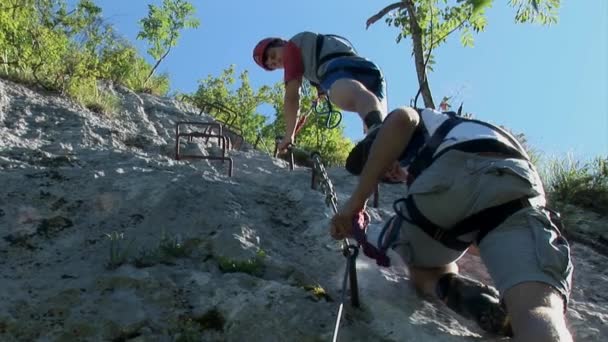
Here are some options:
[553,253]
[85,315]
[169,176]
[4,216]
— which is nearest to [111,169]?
[169,176]

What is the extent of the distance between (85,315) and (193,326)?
17.3 inches

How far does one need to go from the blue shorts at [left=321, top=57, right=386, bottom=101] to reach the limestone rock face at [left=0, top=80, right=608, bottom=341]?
807mm

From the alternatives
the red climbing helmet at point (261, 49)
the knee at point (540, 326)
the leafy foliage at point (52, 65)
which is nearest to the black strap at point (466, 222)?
the knee at point (540, 326)

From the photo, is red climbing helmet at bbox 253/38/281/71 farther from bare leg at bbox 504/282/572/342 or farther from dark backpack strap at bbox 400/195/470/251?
bare leg at bbox 504/282/572/342

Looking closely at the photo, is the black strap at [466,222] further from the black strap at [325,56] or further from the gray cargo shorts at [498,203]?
the black strap at [325,56]

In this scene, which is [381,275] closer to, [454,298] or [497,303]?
[454,298]

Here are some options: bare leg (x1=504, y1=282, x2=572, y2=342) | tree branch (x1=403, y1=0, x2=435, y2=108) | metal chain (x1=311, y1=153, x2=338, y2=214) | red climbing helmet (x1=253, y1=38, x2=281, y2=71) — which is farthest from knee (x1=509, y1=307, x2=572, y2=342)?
tree branch (x1=403, y1=0, x2=435, y2=108)

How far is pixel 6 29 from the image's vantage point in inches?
371

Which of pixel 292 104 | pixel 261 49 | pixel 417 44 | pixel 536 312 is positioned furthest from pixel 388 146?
pixel 417 44

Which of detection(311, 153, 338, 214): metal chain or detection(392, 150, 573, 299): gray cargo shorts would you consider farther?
detection(311, 153, 338, 214): metal chain

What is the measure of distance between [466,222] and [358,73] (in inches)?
94.4

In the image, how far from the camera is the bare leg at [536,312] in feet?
7.92

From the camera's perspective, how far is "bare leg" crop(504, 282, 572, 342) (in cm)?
241

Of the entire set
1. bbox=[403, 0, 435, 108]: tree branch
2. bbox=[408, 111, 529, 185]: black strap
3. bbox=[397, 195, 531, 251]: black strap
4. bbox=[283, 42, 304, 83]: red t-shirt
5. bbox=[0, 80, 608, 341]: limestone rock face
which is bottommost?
bbox=[0, 80, 608, 341]: limestone rock face
